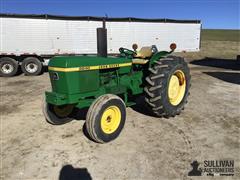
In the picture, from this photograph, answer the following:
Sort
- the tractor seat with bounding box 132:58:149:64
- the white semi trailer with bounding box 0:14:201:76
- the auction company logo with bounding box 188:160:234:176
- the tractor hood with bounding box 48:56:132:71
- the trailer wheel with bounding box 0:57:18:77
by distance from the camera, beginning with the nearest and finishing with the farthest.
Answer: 1. the auction company logo with bounding box 188:160:234:176
2. the tractor hood with bounding box 48:56:132:71
3. the tractor seat with bounding box 132:58:149:64
4. the white semi trailer with bounding box 0:14:201:76
5. the trailer wheel with bounding box 0:57:18:77

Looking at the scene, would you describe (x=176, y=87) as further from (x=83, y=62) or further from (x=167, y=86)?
(x=83, y=62)

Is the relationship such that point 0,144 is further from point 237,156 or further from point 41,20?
point 41,20

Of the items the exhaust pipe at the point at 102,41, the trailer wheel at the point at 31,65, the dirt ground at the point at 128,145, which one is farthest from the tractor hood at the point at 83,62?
the trailer wheel at the point at 31,65

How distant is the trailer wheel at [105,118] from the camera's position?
4812 mm

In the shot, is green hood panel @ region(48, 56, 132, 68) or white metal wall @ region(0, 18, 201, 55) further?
white metal wall @ region(0, 18, 201, 55)

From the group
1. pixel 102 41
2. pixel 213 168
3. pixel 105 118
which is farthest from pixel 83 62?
pixel 213 168

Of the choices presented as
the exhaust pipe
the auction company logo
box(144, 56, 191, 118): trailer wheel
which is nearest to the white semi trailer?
box(144, 56, 191, 118): trailer wheel

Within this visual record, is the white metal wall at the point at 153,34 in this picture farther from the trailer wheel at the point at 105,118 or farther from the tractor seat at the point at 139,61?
the trailer wheel at the point at 105,118

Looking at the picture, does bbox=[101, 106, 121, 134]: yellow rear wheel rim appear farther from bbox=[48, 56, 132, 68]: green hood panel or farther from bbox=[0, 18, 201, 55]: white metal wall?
bbox=[0, 18, 201, 55]: white metal wall

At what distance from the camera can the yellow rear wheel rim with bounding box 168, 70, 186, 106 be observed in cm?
651

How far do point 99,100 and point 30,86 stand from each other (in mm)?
6937

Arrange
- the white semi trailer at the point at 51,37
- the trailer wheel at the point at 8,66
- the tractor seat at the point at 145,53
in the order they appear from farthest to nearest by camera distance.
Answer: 1. the trailer wheel at the point at 8,66
2. the white semi trailer at the point at 51,37
3. the tractor seat at the point at 145,53

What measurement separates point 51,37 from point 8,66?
274cm

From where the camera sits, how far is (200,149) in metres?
4.91
